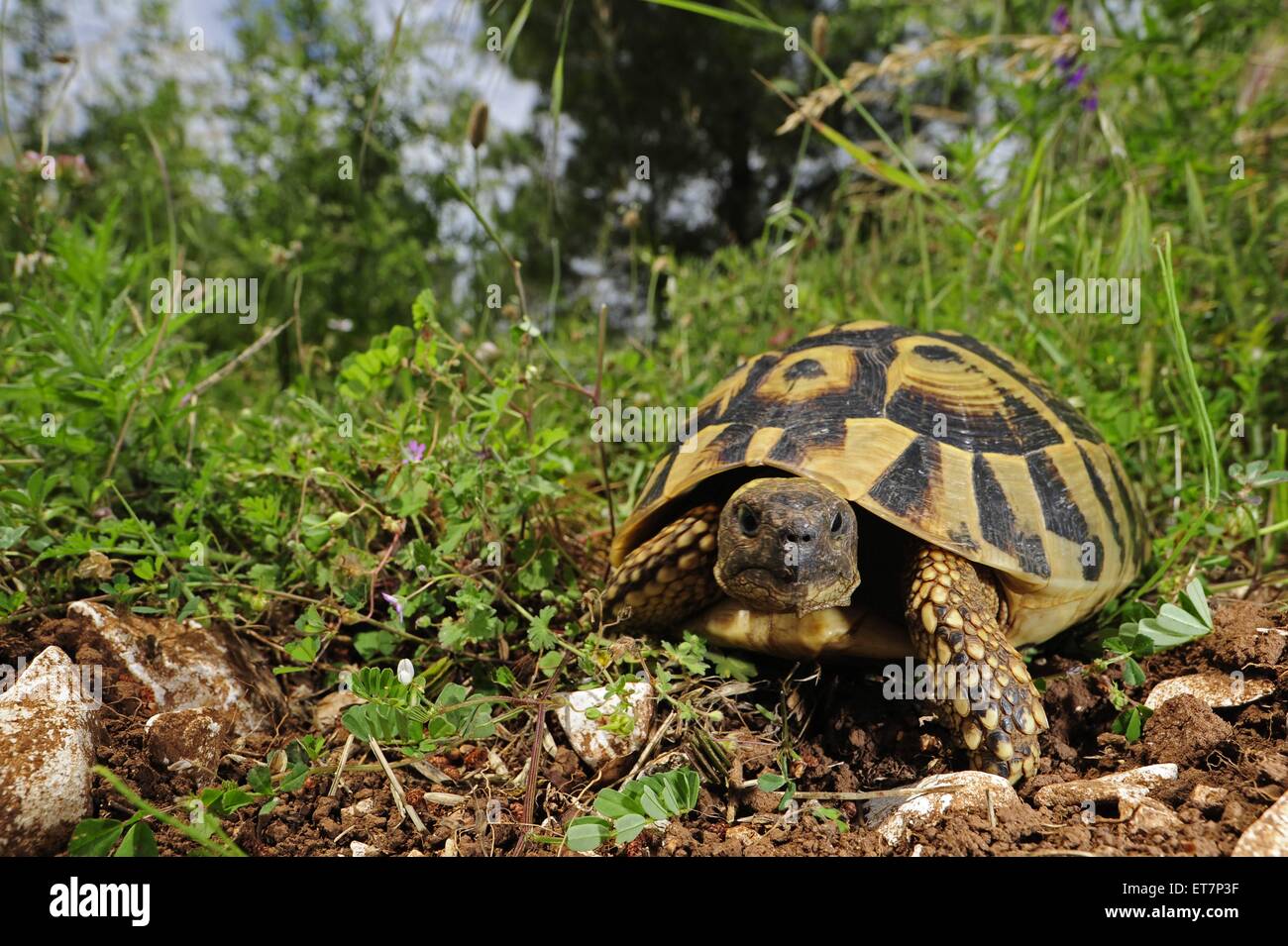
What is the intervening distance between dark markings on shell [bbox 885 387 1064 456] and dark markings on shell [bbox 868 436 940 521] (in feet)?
0.25

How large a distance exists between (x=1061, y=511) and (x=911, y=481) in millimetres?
423

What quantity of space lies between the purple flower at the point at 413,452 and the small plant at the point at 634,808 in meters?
1.03

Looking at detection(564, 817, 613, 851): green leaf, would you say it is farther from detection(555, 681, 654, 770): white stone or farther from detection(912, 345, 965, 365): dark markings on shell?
detection(912, 345, 965, 365): dark markings on shell

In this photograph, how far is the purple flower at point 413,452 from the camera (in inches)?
82.4

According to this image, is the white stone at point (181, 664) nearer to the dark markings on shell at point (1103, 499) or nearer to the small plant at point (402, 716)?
the small plant at point (402, 716)

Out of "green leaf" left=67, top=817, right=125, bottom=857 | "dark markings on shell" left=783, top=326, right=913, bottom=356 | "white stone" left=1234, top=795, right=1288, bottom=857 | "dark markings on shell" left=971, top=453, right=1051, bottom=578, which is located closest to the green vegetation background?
"dark markings on shell" left=971, top=453, right=1051, bottom=578

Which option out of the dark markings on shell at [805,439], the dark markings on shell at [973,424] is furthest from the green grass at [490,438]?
the dark markings on shell at [805,439]

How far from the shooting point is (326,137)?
273 inches

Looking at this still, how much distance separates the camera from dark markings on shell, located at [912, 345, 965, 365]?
218 centimetres

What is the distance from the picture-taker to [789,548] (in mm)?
1676

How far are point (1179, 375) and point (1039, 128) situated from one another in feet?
4.56

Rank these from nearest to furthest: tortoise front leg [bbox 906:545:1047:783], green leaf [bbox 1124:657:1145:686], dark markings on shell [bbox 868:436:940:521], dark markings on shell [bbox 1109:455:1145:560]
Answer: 1. tortoise front leg [bbox 906:545:1047:783]
2. green leaf [bbox 1124:657:1145:686]
3. dark markings on shell [bbox 868:436:940:521]
4. dark markings on shell [bbox 1109:455:1145:560]

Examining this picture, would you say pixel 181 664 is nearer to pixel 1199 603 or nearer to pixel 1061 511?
pixel 1061 511
